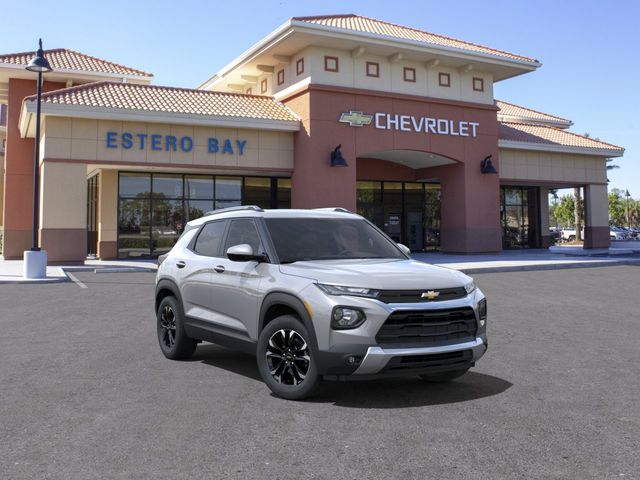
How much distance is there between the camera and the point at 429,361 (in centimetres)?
499

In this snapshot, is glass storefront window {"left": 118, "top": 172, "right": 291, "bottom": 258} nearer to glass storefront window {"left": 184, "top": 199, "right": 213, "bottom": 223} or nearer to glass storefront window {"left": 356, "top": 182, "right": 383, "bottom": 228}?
glass storefront window {"left": 184, "top": 199, "right": 213, "bottom": 223}

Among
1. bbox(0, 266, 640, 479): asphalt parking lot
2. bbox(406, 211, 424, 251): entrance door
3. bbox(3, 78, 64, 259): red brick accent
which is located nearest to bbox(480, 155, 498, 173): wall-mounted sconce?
bbox(406, 211, 424, 251): entrance door

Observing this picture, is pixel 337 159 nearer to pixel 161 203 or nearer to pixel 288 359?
pixel 161 203

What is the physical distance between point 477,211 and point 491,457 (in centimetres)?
2557

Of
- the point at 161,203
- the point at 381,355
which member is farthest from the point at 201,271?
the point at 161,203

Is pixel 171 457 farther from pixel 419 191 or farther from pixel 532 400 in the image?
pixel 419 191

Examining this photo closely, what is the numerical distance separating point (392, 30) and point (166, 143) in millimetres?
12103

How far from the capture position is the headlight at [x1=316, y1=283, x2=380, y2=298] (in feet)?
16.2

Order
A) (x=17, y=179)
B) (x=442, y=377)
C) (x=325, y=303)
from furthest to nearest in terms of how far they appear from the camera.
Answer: (x=17, y=179)
(x=442, y=377)
(x=325, y=303)

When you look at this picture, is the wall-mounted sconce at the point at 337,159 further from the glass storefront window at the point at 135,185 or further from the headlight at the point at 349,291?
the headlight at the point at 349,291

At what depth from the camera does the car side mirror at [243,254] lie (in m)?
5.56

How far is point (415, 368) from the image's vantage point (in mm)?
4938

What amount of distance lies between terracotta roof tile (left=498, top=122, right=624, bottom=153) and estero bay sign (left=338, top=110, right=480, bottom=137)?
358 cm

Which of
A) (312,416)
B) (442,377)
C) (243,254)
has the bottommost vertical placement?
(312,416)
